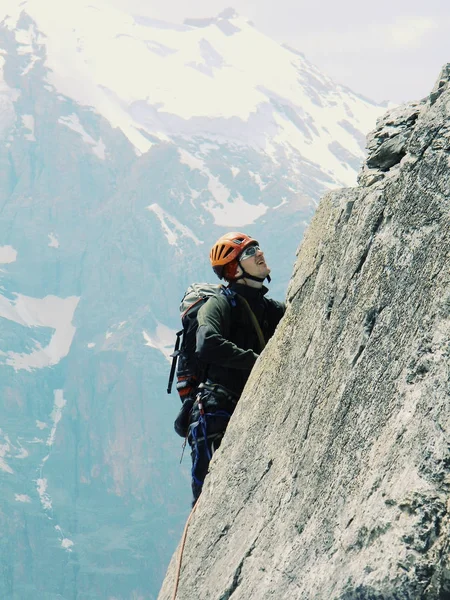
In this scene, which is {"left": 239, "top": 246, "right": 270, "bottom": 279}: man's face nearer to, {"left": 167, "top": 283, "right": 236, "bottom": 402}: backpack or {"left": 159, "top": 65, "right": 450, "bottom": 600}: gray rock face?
{"left": 167, "top": 283, "right": 236, "bottom": 402}: backpack

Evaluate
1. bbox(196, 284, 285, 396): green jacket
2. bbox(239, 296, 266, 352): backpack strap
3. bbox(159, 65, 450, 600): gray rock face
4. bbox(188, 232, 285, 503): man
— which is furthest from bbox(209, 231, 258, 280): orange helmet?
bbox(159, 65, 450, 600): gray rock face

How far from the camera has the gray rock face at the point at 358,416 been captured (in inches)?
180

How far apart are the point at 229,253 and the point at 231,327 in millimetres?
771

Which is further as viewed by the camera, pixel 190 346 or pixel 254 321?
pixel 190 346

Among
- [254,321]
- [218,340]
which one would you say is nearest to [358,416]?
[218,340]

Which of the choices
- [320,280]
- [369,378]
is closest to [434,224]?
[369,378]

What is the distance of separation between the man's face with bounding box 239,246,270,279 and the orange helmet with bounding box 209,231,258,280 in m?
0.06

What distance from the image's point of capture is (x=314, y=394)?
6309mm

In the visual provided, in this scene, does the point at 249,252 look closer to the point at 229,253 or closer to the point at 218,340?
the point at 229,253

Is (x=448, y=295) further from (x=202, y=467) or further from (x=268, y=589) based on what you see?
(x=202, y=467)

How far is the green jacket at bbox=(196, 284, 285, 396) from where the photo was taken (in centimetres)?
816

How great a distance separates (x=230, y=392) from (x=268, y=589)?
10.4 ft

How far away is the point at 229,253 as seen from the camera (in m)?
8.78

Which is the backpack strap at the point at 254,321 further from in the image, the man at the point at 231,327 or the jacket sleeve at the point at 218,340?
the jacket sleeve at the point at 218,340
